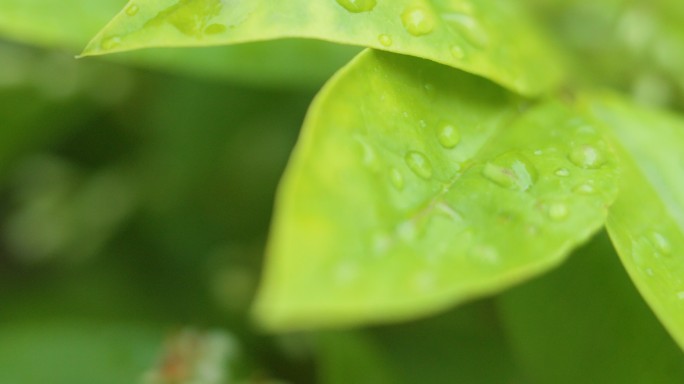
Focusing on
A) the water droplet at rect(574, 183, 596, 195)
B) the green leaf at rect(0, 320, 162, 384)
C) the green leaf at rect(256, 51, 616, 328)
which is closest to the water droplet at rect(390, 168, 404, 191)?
the green leaf at rect(256, 51, 616, 328)

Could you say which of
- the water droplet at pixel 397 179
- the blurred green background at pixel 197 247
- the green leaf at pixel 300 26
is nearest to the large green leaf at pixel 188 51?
the blurred green background at pixel 197 247

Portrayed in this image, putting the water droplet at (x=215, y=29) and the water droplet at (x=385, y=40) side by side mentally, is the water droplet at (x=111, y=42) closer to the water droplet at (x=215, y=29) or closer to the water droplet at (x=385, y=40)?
the water droplet at (x=215, y=29)

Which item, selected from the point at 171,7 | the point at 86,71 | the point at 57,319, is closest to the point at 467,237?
the point at 171,7

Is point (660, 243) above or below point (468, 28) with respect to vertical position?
below

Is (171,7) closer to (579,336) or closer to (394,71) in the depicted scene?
(394,71)

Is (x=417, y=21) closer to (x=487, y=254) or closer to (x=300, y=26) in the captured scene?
(x=300, y=26)

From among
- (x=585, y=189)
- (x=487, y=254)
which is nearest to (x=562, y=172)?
(x=585, y=189)

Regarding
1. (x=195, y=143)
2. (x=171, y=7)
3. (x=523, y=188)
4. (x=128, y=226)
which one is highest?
(x=171, y=7)
